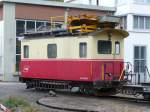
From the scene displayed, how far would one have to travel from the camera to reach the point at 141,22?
38000 mm

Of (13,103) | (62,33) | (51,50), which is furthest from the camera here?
(51,50)

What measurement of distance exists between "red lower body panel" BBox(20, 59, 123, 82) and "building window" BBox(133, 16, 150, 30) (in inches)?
672

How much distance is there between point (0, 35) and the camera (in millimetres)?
A: 35469

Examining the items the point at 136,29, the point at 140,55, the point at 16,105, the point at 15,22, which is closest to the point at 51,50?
the point at 16,105

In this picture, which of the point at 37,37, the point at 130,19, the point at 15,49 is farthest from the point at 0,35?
the point at 37,37

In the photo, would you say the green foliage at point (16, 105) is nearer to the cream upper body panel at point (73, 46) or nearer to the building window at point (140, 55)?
the cream upper body panel at point (73, 46)

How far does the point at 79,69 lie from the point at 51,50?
8.45 ft

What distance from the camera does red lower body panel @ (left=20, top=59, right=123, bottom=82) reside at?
19.0 metres

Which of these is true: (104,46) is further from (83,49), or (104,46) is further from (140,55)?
(140,55)

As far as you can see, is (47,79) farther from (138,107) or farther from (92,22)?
(138,107)

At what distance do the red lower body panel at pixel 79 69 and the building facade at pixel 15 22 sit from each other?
12190mm

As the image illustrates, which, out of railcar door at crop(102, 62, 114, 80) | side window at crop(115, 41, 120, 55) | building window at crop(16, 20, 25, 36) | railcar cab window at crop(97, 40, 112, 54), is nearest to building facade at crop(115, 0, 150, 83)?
building window at crop(16, 20, 25, 36)

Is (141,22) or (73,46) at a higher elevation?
(141,22)

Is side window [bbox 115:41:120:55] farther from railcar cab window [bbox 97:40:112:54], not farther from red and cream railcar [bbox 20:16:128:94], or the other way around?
railcar cab window [bbox 97:40:112:54]
